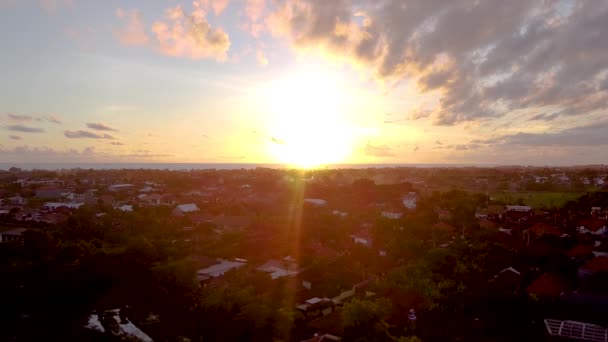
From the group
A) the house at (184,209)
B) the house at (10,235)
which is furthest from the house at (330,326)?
the house at (184,209)

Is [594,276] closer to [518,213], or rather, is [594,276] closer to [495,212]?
[518,213]

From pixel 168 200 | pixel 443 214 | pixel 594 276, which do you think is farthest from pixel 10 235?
pixel 443 214

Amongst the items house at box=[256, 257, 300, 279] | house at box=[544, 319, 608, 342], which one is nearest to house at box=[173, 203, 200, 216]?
house at box=[256, 257, 300, 279]

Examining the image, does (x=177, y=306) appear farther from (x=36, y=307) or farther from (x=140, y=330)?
(x=36, y=307)

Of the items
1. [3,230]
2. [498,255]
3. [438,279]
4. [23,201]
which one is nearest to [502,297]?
[438,279]

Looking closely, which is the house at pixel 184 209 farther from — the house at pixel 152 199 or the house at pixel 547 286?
the house at pixel 547 286
